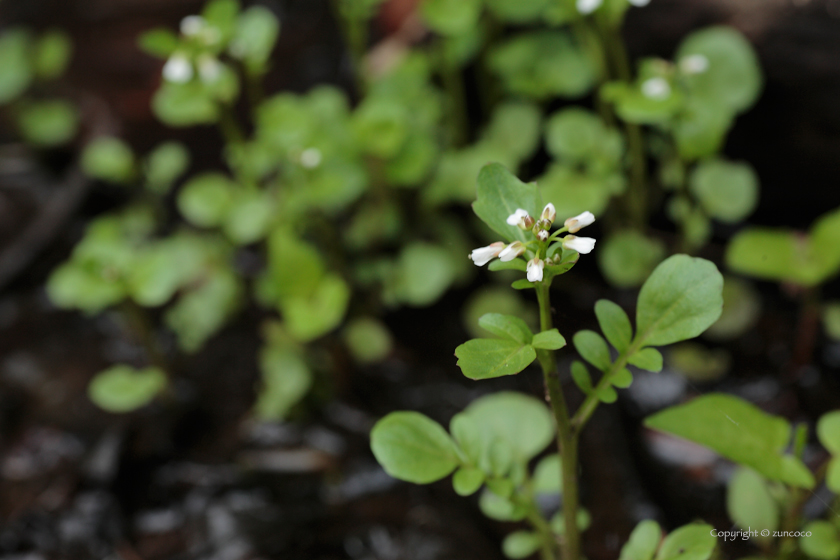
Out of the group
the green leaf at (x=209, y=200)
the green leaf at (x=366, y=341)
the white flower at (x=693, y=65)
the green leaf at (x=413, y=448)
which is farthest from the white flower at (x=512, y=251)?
the green leaf at (x=209, y=200)

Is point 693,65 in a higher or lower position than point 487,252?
lower

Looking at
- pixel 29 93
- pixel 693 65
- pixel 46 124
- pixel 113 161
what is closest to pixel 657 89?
pixel 693 65

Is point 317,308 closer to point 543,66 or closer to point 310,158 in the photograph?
point 310,158

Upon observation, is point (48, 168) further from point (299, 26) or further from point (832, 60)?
point (832, 60)

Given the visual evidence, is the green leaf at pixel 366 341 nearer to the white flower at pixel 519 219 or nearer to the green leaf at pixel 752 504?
the green leaf at pixel 752 504

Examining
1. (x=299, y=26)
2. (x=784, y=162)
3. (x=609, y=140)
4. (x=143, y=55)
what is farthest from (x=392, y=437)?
(x=143, y=55)

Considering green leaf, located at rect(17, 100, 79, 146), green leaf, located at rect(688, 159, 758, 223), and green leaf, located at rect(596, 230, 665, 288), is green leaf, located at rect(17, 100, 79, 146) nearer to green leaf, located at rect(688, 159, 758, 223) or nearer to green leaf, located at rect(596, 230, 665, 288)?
green leaf, located at rect(596, 230, 665, 288)
